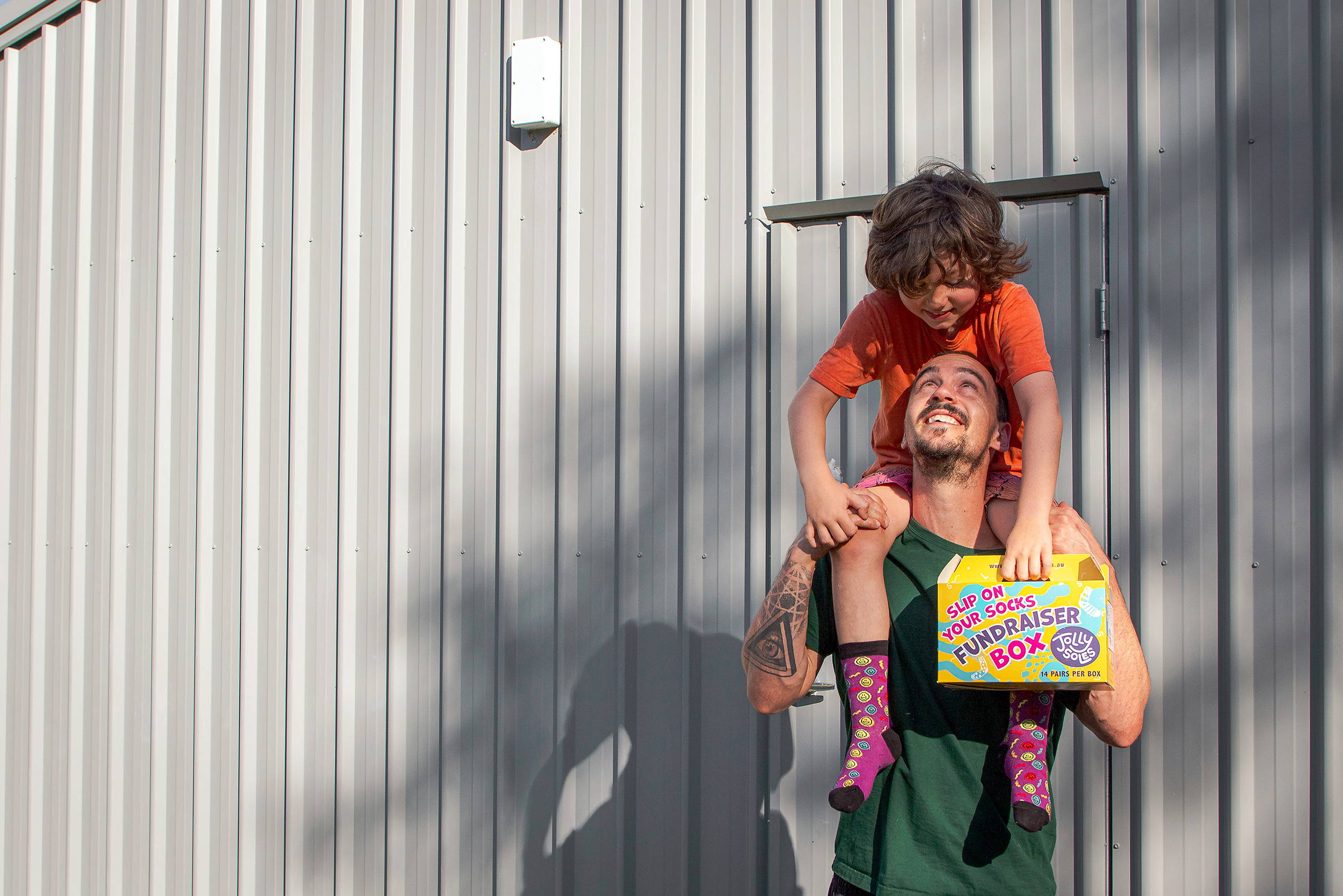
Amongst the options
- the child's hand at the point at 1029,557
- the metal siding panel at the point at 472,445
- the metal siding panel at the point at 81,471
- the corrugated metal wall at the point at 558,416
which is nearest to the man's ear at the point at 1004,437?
the child's hand at the point at 1029,557

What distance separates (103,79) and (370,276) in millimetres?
1806

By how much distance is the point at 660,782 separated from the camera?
333cm

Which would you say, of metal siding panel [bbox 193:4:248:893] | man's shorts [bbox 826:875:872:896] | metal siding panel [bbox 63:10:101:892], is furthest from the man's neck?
metal siding panel [bbox 63:10:101:892]

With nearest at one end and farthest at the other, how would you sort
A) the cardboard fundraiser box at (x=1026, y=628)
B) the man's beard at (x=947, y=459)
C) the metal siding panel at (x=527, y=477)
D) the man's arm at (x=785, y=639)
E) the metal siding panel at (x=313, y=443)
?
1. the cardboard fundraiser box at (x=1026, y=628)
2. the man's beard at (x=947, y=459)
3. the man's arm at (x=785, y=639)
4. the metal siding panel at (x=527, y=477)
5. the metal siding panel at (x=313, y=443)

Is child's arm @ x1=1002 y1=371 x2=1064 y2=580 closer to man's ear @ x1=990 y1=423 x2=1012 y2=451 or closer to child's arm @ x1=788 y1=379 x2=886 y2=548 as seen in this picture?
man's ear @ x1=990 y1=423 x2=1012 y2=451

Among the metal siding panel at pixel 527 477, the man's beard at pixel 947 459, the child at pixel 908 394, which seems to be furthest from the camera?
the metal siding panel at pixel 527 477

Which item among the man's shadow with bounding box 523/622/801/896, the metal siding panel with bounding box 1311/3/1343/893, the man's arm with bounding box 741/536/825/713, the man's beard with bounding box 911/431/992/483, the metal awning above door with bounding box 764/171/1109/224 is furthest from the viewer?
the man's shadow with bounding box 523/622/801/896

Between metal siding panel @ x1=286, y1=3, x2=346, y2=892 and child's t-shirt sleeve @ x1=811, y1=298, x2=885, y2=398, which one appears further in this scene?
metal siding panel @ x1=286, y1=3, x2=346, y2=892

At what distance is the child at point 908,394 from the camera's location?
1.88m

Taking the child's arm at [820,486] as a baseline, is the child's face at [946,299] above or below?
above

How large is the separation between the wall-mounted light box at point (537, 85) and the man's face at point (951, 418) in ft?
6.81

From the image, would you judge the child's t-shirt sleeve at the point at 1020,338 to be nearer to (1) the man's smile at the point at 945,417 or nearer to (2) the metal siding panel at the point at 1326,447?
(1) the man's smile at the point at 945,417

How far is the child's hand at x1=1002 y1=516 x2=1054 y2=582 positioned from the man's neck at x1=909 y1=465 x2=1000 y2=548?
22cm

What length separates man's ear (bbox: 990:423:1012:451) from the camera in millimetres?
2168
